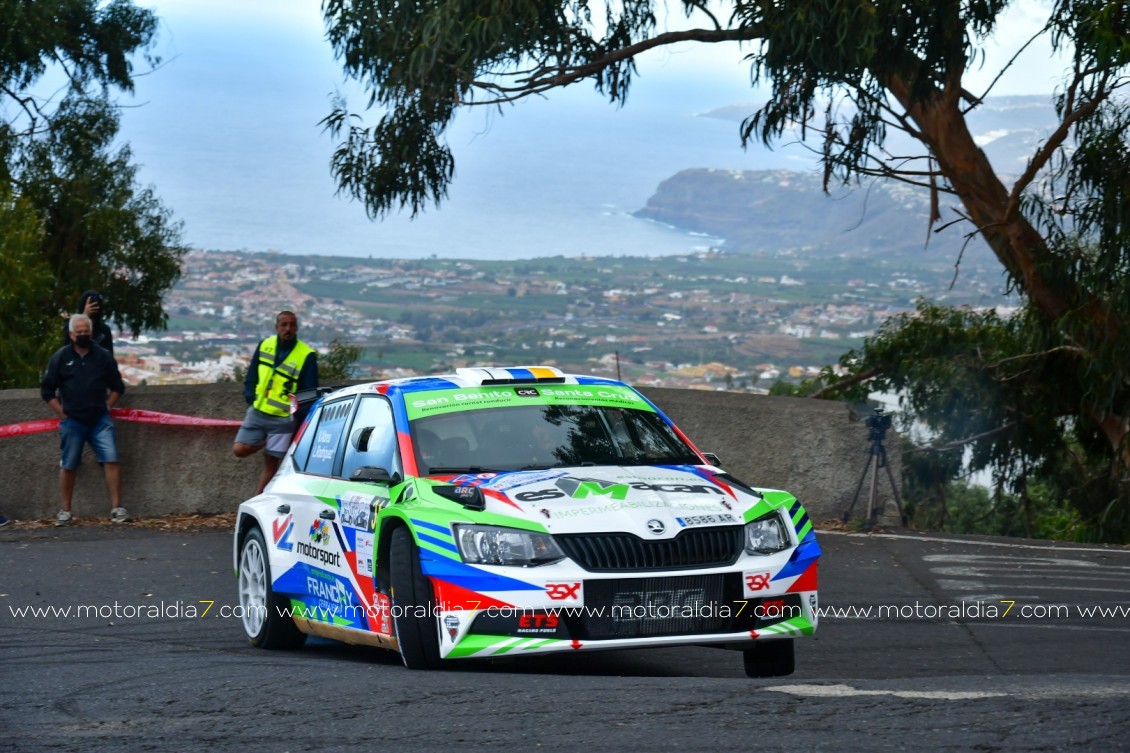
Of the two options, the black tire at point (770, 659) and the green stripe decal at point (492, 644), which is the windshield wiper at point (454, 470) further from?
the black tire at point (770, 659)

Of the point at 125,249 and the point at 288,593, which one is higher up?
the point at 125,249

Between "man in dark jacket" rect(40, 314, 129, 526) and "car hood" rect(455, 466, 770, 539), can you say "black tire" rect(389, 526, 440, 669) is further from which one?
"man in dark jacket" rect(40, 314, 129, 526)

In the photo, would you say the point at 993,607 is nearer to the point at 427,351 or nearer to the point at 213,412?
the point at 213,412

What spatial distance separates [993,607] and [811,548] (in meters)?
3.17

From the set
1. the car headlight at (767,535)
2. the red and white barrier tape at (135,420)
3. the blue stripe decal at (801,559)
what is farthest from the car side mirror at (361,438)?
the red and white barrier tape at (135,420)

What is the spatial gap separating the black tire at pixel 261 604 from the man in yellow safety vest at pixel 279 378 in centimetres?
408

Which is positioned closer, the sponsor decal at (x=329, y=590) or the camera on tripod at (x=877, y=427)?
the sponsor decal at (x=329, y=590)

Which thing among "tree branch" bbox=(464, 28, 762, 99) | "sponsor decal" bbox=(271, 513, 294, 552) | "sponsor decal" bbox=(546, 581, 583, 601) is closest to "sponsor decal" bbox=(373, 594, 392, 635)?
"sponsor decal" bbox=(546, 581, 583, 601)

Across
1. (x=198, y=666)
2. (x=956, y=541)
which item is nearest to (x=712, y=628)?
(x=198, y=666)

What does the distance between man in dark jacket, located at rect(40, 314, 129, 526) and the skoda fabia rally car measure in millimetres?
5726

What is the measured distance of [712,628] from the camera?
678 centimetres

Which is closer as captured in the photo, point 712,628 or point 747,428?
point 712,628

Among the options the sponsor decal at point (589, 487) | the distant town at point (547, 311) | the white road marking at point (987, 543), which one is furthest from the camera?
the distant town at point (547, 311)

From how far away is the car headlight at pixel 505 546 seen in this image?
660 centimetres
